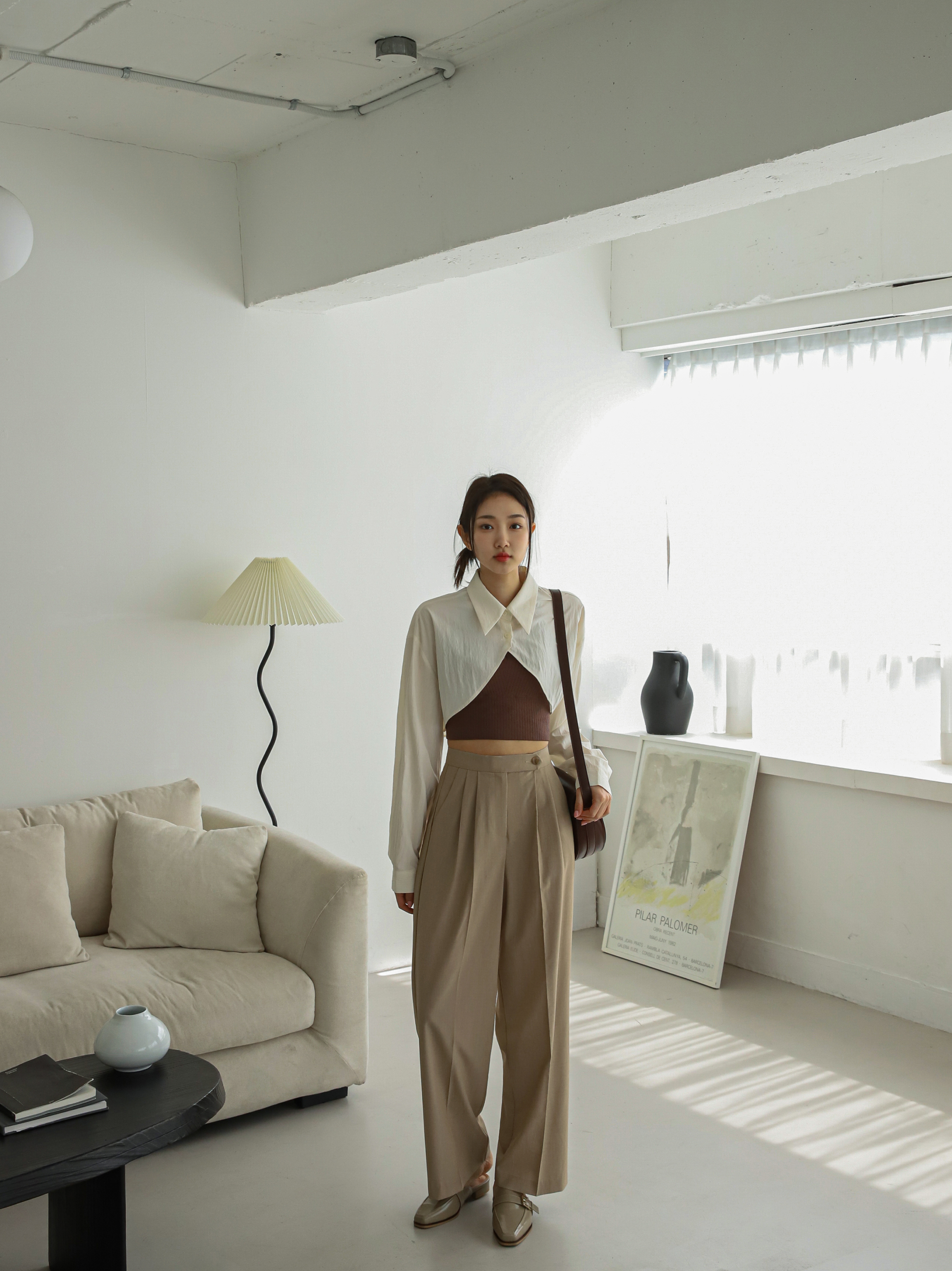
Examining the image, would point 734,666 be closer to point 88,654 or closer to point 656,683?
point 656,683

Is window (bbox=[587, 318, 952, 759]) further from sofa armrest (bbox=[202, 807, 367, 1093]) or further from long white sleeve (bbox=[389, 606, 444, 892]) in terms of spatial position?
long white sleeve (bbox=[389, 606, 444, 892])

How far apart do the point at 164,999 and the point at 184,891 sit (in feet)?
1.43

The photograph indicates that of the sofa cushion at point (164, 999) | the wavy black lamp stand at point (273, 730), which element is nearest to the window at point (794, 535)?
the wavy black lamp stand at point (273, 730)

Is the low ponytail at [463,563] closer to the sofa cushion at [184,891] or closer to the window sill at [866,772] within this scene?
the sofa cushion at [184,891]

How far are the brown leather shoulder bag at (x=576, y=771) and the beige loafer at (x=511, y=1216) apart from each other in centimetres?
80

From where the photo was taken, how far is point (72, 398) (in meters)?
3.71

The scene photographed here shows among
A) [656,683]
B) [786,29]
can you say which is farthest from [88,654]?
[786,29]

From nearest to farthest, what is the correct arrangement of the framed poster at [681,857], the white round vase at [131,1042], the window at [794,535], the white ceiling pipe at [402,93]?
the white round vase at [131,1042]
the white ceiling pipe at [402,93]
the window at [794,535]
the framed poster at [681,857]

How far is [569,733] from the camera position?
9.71ft

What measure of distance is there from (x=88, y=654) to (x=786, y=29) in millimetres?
2703

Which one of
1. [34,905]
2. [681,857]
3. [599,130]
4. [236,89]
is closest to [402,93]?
[236,89]

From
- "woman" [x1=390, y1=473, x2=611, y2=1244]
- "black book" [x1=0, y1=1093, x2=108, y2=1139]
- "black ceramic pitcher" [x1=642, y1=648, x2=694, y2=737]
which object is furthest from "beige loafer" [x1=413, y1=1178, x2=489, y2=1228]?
"black ceramic pitcher" [x1=642, y1=648, x2=694, y2=737]

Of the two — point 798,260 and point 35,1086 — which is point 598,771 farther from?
point 798,260

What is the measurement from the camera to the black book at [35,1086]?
229cm
